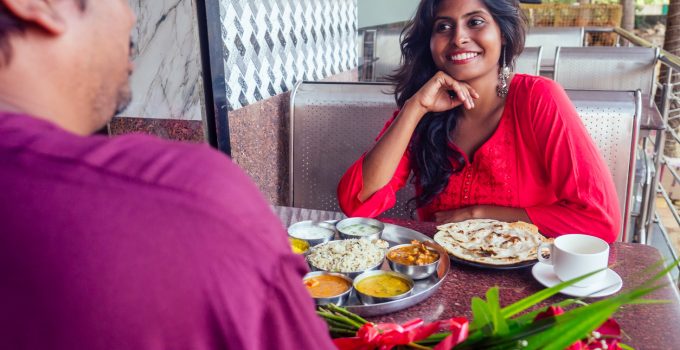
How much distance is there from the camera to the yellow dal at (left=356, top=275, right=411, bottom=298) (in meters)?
1.26

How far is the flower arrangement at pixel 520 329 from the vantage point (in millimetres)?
708

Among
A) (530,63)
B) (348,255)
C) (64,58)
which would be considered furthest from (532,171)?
(530,63)

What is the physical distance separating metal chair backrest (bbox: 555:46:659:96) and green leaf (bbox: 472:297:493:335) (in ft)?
11.2

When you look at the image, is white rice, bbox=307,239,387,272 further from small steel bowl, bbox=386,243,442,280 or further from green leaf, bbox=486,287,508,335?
green leaf, bbox=486,287,508,335

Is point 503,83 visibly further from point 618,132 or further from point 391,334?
point 391,334

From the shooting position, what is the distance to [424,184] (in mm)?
2193

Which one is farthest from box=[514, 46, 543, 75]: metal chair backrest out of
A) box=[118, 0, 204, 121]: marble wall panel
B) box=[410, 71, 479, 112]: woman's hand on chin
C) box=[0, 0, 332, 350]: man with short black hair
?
box=[0, 0, 332, 350]: man with short black hair

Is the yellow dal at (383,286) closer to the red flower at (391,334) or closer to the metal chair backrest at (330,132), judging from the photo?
the red flower at (391,334)

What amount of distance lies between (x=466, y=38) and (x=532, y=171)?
55 cm

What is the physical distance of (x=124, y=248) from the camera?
45cm

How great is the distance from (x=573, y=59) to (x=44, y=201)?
4323mm

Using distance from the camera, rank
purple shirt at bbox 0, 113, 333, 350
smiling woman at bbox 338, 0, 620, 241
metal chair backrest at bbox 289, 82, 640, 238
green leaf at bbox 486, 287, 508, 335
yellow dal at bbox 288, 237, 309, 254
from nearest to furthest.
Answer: purple shirt at bbox 0, 113, 333, 350, green leaf at bbox 486, 287, 508, 335, yellow dal at bbox 288, 237, 309, 254, smiling woman at bbox 338, 0, 620, 241, metal chair backrest at bbox 289, 82, 640, 238

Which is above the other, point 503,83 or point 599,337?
point 503,83

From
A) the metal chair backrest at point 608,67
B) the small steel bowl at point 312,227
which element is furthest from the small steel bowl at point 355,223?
the metal chair backrest at point 608,67
